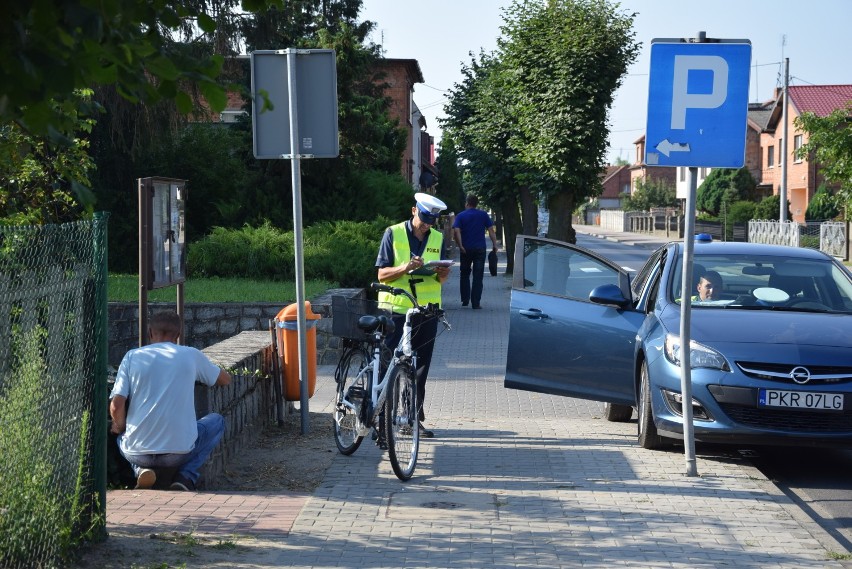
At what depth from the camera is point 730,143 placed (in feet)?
24.8

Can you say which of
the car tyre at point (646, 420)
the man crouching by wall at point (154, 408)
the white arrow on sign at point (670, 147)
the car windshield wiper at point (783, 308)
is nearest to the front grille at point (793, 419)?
the car tyre at point (646, 420)

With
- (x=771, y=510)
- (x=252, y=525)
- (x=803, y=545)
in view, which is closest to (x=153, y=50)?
(x=252, y=525)

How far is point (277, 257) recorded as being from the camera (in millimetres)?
18812

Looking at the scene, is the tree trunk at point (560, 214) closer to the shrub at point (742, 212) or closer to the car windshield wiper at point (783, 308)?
the car windshield wiper at point (783, 308)

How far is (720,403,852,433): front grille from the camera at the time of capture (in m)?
7.58

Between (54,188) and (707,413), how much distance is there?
6.96m

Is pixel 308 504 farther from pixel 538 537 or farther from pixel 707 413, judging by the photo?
pixel 707 413

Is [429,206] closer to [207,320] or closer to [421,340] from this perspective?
[421,340]

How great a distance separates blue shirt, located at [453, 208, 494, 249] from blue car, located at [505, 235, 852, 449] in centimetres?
1041

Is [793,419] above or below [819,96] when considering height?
below

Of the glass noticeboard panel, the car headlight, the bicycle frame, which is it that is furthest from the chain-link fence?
the car headlight

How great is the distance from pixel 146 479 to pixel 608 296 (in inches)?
158

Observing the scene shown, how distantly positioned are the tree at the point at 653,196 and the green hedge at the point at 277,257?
89.5 m

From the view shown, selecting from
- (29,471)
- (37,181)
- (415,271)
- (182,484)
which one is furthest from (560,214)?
(29,471)
